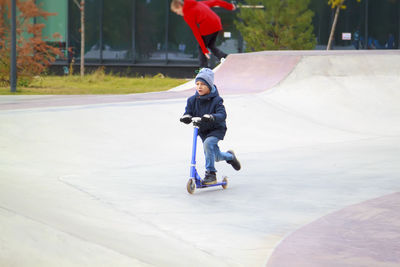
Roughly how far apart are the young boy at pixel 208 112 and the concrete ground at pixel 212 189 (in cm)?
43

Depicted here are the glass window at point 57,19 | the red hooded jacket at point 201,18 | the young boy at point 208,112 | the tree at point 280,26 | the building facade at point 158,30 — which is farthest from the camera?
the glass window at point 57,19

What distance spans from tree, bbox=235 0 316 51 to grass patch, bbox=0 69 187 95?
382 cm

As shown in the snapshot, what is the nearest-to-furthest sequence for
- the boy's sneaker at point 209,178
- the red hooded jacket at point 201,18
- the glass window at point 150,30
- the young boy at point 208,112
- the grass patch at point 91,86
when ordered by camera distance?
the young boy at point 208,112 → the boy's sneaker at point 209,178 → the red hooded jacket at point 201,18 → the grass patch at point 91,86 → the glass window at point 150,30

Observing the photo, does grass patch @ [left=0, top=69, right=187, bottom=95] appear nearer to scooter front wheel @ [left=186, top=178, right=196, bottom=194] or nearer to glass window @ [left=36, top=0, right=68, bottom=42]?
glass window @ [left=36, top=0, right=68, bottom=42]

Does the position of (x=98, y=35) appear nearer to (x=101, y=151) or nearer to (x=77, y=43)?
(x=77, y=43)

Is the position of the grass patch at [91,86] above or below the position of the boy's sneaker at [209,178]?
below

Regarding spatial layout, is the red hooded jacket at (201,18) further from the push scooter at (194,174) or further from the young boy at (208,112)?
the push scooter at (194,174)

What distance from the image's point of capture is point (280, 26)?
85.4 ft

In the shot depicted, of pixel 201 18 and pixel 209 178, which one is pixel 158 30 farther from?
pixel 209 178

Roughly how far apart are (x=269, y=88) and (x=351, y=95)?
1.77 meters

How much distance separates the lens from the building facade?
90.8 ft

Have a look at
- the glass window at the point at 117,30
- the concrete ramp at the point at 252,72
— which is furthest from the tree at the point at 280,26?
the concrete ramp at the point at 252,72

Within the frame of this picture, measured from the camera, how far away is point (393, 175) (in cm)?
788

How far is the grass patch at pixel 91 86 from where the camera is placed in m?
19.5
